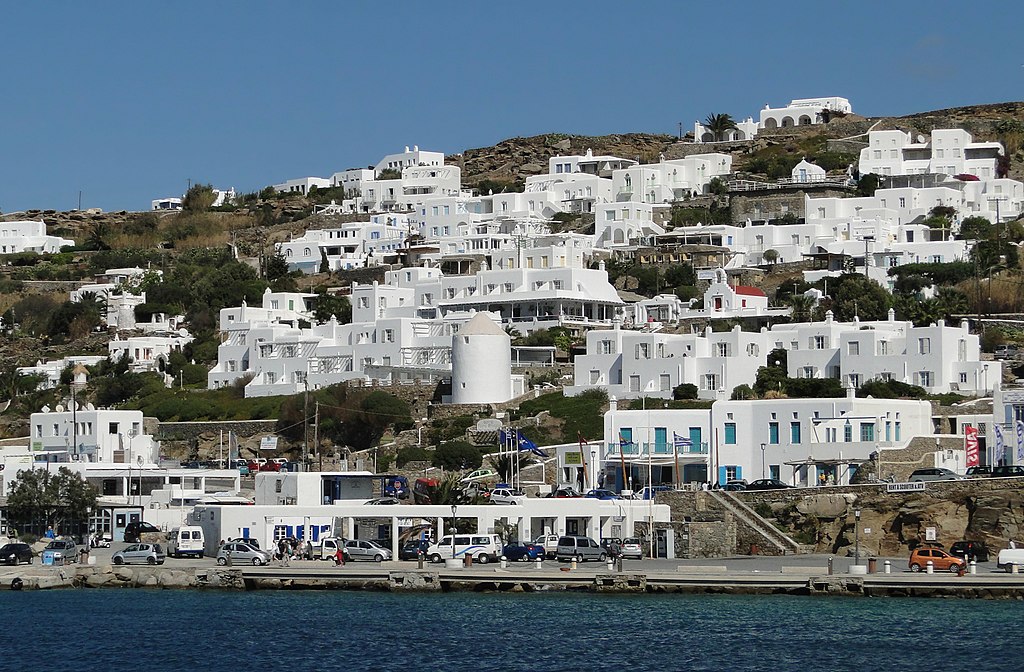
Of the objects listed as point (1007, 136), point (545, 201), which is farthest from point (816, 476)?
point (1007, 136)

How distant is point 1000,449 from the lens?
67375mm

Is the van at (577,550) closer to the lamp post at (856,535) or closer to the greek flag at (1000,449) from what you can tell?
the lamp post at (856,535)

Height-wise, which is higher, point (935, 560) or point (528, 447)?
point (528, 447)

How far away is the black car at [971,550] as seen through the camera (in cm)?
6025

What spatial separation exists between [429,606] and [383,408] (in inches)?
1199

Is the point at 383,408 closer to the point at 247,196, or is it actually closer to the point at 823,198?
the point at 823,198

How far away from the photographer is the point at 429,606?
176ft

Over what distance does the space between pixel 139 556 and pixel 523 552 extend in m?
13.5

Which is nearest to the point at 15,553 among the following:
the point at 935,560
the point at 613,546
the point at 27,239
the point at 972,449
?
the point at 613,546

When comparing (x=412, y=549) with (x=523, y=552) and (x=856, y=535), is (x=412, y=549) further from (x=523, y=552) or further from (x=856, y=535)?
(x=856, y=535)

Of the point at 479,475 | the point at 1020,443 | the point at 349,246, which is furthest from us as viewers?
the point at 349,246

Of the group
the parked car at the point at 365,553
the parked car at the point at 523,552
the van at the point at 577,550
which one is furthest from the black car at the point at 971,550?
the parked car at the point at 365,553

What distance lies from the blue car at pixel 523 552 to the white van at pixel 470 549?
0.94 feet

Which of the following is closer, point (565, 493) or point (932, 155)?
point (565, 493)
